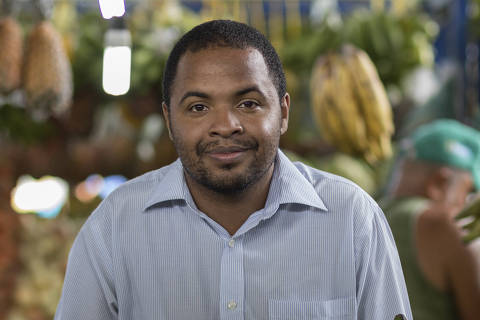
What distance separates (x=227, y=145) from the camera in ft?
3.66

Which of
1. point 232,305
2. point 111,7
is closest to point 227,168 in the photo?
point 232,305

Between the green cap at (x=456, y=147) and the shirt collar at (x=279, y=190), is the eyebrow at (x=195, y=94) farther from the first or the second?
the green cap at (x=456, y=147)

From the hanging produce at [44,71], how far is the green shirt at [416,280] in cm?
131

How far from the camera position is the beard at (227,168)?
1.14 m

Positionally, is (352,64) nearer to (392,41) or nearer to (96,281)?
(392,41)

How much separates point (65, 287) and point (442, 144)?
1.61 m

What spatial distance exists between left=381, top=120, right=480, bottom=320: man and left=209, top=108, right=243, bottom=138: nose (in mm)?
1313

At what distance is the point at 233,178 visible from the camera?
1.15 metres

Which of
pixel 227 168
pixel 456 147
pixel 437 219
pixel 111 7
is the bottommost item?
pixel 437 219

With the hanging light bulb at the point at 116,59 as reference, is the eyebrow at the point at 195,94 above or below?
below

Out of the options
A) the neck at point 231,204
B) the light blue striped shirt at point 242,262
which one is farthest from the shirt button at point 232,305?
the neck at point 231,204

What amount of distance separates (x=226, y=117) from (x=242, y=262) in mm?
283

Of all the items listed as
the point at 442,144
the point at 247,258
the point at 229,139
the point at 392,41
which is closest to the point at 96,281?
the point at 247,258

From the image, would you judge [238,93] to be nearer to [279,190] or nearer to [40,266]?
[279,190]
